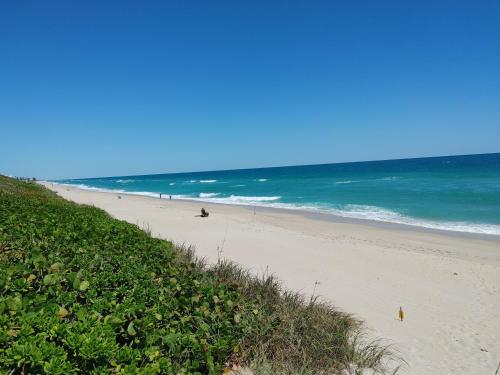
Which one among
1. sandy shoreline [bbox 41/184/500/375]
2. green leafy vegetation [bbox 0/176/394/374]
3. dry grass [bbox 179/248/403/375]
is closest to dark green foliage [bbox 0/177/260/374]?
green leafy vegetation [bbox 0/176/394/374]

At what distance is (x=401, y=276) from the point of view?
9.95m

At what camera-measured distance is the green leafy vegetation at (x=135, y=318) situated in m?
2.32

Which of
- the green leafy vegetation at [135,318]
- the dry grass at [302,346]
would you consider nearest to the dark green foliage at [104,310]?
the green leafy vegetation at [135,318]

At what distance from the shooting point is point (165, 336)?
10.2 ft

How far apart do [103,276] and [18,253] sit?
1.52m

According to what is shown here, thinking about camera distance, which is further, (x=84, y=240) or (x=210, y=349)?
(x=84, y=240)

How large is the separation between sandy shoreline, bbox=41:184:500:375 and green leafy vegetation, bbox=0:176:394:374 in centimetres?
126

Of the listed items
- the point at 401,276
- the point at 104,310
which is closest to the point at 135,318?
the point at 104,310

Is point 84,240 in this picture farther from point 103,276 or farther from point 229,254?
point 229,254

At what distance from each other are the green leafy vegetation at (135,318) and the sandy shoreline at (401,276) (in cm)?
126

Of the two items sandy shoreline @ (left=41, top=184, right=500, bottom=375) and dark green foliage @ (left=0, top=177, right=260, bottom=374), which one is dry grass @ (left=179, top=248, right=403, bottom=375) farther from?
sandy shoreline @ (left=41, top=184, right=500, bottom=375)

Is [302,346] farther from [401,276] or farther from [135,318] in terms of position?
[401,276]

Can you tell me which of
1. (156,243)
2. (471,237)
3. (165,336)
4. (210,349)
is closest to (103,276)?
(165,336)

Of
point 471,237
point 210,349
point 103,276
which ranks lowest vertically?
point 471,237
